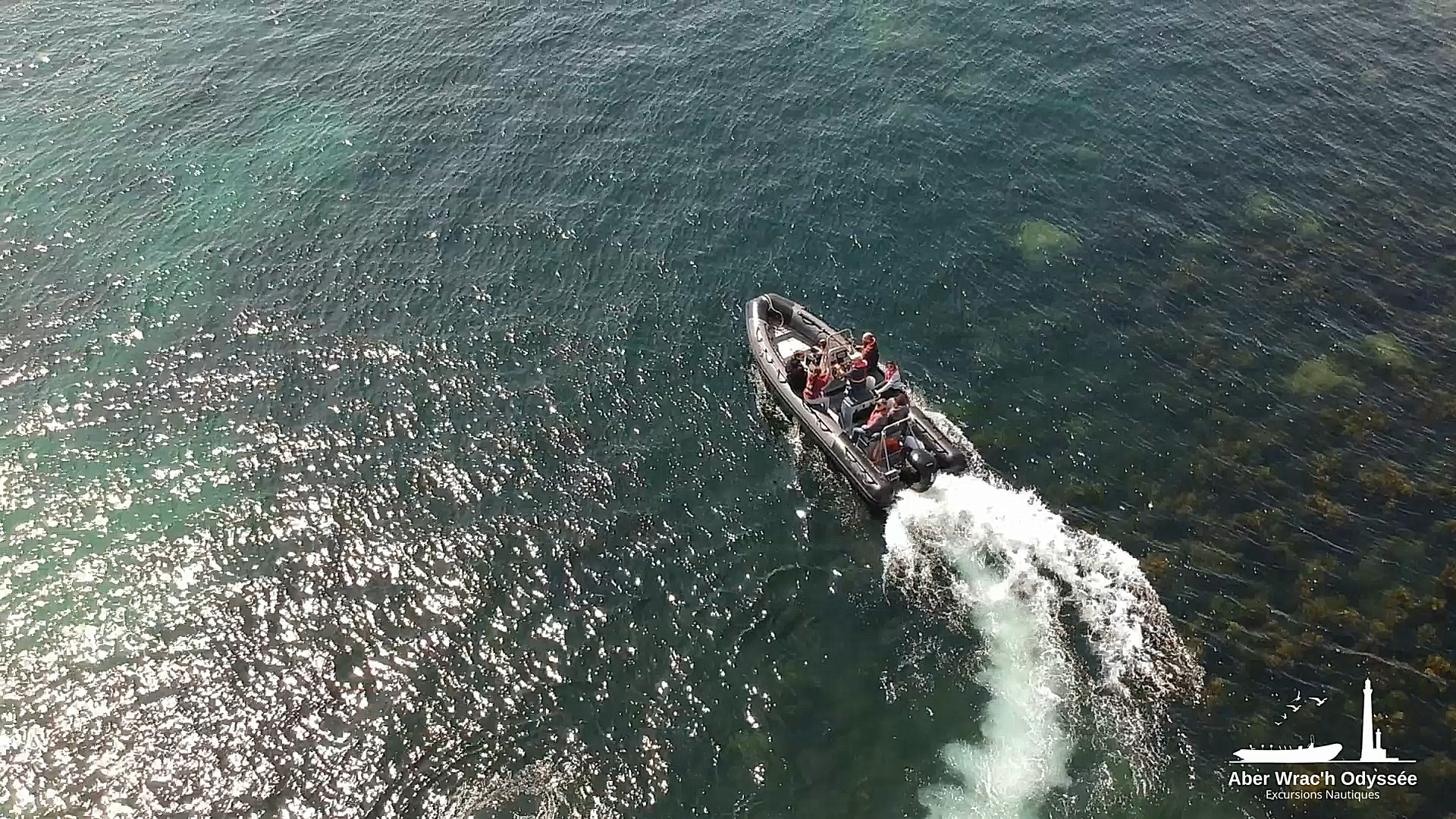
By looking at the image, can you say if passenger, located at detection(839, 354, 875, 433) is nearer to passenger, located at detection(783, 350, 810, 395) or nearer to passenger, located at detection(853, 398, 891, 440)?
passenger, located at detection(853, 398, 891, 440)

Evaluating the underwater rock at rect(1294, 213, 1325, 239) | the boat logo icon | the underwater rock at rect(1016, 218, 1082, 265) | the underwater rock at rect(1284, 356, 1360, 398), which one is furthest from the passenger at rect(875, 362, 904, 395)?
the underwater rock at rect(1294, 213, 1325, 239)

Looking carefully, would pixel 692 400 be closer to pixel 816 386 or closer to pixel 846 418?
pixel 816 386

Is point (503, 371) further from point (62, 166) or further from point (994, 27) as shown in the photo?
point (994, 27)

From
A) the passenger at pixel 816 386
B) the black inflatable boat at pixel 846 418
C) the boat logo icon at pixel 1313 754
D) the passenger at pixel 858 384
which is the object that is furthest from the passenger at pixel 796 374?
the boat logo icon at pixel 1313 754

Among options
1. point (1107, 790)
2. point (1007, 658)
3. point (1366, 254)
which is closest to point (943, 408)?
point (1007, 658)

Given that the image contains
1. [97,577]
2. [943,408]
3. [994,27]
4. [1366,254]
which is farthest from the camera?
[994,27]

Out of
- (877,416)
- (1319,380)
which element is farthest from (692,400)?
(1319,380)
